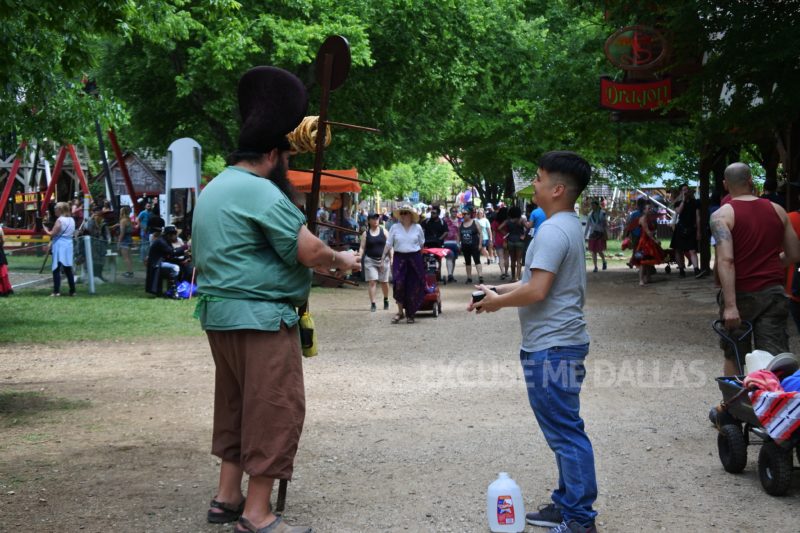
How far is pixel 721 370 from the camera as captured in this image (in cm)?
1040

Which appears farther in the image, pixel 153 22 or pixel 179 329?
pixel 179 329

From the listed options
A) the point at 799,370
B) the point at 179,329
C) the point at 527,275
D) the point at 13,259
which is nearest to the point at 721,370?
the point at 799,370

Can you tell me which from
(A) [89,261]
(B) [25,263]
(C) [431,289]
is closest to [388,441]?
(C) [431,289]

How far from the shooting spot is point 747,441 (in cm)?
631

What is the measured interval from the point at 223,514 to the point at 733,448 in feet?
9.58

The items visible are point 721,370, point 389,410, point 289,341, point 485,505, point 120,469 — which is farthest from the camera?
point 721,370

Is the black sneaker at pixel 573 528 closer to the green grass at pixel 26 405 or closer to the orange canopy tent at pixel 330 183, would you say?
the green grass at pixel 26 405

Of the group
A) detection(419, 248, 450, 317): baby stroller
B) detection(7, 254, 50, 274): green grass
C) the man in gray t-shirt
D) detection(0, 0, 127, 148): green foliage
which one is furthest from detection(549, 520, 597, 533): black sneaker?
detection(7, 254, 50, 274): green grass

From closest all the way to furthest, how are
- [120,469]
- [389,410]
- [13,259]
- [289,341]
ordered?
[289,341]
[120,469]
[389,410]
[13,259]

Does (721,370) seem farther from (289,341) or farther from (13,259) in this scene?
(13,259)

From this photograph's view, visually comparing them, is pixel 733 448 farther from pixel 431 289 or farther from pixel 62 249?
pixel 62 249

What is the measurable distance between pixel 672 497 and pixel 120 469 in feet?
10.7

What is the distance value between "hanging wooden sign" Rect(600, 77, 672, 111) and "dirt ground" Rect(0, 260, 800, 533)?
588 cm

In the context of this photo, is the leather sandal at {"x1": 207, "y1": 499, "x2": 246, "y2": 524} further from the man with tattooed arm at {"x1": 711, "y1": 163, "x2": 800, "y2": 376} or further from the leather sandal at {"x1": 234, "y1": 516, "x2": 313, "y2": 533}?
the man with tattooed arm at {"x1": 711, "y1": 163, "x2": 800, "y2": 376}
